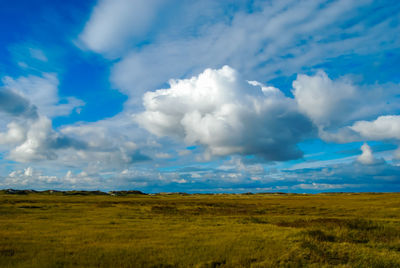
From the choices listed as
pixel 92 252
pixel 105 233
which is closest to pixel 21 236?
pixel 105 233

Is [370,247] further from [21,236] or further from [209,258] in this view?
[21,236]

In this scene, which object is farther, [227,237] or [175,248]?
[227,237]

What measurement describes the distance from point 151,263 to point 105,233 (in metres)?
11.9

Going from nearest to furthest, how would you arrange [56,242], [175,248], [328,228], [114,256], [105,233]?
[114,256], [175,248], [56,242], [105,233], [328,228]

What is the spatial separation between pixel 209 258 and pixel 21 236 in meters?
17.8

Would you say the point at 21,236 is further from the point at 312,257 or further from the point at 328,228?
the point at 328,228

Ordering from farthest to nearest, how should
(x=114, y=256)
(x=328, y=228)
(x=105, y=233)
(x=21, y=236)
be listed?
(x=328, y=228), (x=105, y=233), (x=21, y=236), (x=114, y=256)

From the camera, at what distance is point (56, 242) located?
22.8 metres

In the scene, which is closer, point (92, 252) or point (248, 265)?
point (248, 265)

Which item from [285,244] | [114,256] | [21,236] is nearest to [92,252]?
[114,256]

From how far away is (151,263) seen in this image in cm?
1745

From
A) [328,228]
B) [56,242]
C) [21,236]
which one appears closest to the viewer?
[56,242]

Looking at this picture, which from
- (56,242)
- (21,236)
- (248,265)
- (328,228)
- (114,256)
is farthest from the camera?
(328,228)

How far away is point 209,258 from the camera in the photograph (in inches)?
737
